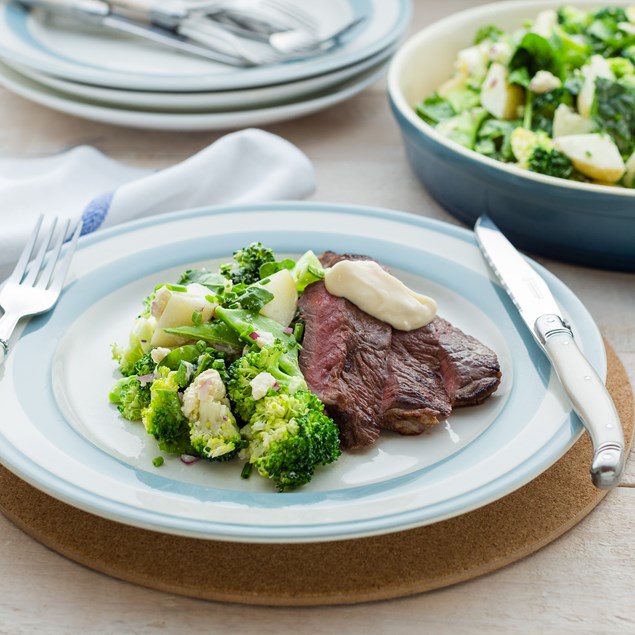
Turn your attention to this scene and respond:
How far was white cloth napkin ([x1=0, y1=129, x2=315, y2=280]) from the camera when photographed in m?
3.38

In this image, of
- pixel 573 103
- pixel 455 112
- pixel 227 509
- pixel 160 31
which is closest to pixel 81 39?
pixel 160 31

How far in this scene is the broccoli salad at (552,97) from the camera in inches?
129

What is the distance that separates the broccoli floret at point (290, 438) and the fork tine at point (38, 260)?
3.11 ft

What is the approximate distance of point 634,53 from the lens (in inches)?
152

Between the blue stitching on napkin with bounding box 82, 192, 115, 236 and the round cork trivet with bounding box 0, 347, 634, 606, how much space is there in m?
1.28

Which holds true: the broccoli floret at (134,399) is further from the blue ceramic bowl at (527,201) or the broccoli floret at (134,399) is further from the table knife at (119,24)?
the table knife at (119,24)

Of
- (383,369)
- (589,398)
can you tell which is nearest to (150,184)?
(383,369)

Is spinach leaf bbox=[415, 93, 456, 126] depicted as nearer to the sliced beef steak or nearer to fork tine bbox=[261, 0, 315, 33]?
fork tine bbox=[261, 0, 315, 33]

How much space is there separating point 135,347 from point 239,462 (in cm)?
52

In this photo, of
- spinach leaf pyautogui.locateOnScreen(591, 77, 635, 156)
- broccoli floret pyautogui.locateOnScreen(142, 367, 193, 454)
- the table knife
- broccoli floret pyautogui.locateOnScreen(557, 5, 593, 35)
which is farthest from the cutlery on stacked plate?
broccoli floret pyautogui.locateOnScreen(142, 367, 193, 454)

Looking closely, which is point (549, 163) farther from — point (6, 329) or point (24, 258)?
point (6, 329)

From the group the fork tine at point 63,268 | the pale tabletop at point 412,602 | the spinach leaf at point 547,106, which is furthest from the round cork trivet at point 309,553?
the spinach leaf at point 547,106

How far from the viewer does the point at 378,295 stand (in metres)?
2.47

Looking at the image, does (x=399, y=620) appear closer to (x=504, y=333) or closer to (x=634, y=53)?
(x=504, y=333)
